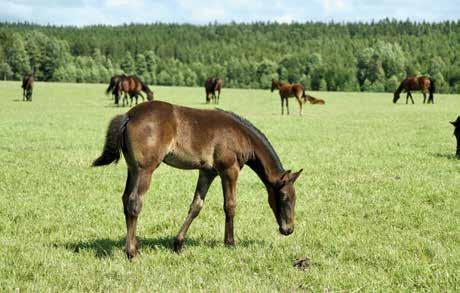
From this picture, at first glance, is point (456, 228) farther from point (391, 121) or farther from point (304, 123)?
point (391, 121)

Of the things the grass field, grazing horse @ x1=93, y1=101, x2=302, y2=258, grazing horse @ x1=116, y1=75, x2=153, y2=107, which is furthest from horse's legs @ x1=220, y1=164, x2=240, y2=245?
grazing horse @ x1=116, y1=75, x2=153, y2=107

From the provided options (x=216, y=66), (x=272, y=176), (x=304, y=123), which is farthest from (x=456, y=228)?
(x=216, y=66)

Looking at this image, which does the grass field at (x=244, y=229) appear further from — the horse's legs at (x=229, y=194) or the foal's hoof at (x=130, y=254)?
the horse's legs at (x=229, y=194)

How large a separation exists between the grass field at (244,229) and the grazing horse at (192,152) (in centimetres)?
54

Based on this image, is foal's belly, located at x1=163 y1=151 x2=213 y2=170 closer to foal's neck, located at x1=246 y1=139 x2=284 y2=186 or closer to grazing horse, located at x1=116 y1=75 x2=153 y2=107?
foal's neck, located at x1=246 y1=139 x2=284 y2=186

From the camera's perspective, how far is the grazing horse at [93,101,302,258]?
622cm

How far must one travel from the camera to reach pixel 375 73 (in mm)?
106438

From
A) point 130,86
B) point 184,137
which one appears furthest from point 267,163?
point 130,86

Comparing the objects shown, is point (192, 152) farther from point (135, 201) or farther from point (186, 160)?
point (135, 201)

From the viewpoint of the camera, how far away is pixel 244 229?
7.86 meters

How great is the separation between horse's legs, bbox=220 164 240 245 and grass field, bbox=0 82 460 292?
8.5 inches

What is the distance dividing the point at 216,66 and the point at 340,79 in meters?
42.7

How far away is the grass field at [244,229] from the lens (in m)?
5.54

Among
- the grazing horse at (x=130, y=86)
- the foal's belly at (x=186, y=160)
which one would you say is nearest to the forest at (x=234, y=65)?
the grazing horse at (x=130, y=86)
